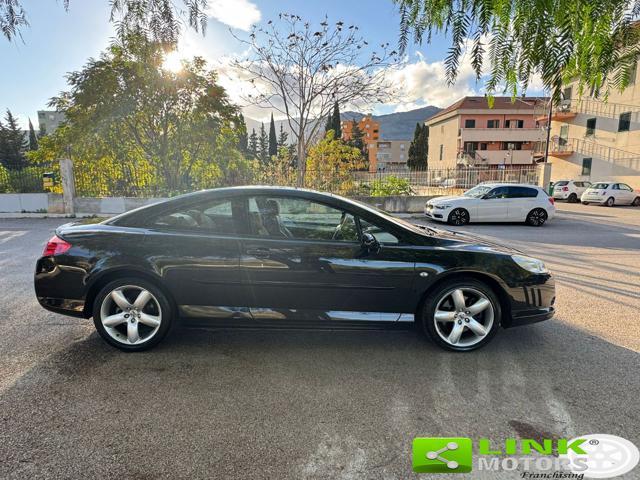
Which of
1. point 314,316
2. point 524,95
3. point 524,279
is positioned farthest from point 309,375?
point 524,95

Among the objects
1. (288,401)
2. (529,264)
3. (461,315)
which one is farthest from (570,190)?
(288,401)

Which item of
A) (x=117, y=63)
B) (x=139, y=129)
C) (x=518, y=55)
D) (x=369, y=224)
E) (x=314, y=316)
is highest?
(x=117, y=63)

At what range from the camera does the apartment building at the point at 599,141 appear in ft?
84.1

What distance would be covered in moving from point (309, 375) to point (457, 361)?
1.29m

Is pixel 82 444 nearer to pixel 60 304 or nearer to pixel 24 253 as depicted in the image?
pixel 60 304

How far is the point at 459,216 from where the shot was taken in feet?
41.0

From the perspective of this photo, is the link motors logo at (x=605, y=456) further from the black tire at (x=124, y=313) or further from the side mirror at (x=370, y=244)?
the black tire at (x=124, y=313)

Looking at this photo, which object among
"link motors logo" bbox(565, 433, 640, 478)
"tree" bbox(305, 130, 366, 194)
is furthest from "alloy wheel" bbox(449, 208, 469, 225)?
"link motors logo" bbox(565, 433, 640, 478)

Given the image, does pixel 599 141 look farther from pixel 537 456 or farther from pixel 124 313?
pixel 124 313

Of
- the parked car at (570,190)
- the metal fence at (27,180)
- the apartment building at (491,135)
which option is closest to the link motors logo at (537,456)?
the metal fence at (27,180)

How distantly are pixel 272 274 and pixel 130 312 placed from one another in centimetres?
132

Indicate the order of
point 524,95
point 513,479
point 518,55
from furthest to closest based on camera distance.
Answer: point 524,95 → point 518,55 → point 513,479

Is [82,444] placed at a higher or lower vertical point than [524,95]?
lower

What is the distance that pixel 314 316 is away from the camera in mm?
3287
